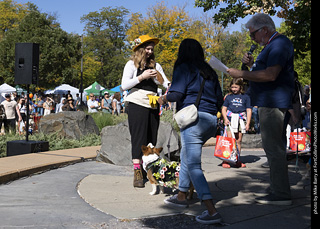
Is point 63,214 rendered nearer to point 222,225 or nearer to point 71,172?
point 222,225

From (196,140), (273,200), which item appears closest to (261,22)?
(196,140)

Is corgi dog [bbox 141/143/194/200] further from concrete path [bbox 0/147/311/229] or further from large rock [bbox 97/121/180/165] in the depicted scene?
large rock [bbox 97/121/180/165]

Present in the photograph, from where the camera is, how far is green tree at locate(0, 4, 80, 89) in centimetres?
4584

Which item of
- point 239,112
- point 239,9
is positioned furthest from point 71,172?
point 239,9

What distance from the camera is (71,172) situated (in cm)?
698

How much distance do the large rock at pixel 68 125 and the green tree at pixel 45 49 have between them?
112 ft

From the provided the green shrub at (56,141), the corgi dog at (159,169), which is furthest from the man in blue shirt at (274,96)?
the green shrub at (56,141)

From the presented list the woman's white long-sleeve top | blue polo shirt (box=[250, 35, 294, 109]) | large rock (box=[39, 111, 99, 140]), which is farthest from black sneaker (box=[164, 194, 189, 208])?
large rock (box=[39, 111, 99, 140])

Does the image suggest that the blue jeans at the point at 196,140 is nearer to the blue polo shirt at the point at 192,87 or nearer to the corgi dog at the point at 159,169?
the blue polo shirt at the point at 192,87

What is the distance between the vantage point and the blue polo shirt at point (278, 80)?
4375 mm

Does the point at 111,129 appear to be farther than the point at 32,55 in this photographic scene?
No

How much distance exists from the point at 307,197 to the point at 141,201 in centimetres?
198

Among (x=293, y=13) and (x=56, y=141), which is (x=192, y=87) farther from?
(x=293, y=13)

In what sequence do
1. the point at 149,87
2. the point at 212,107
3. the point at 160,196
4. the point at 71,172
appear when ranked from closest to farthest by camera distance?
1. the point at 212,107
2. the point at 160,196
3. the point at 149,87
4. the point at 71,172
